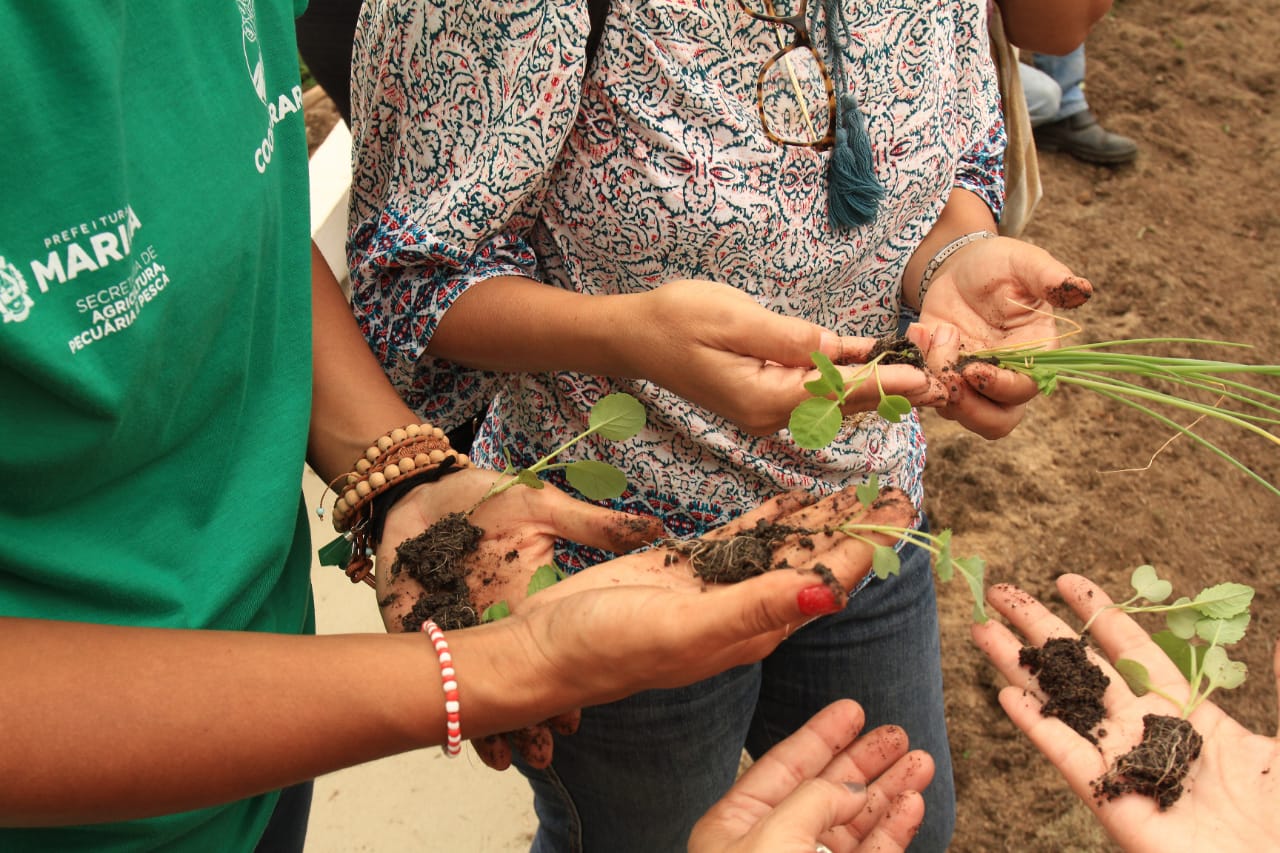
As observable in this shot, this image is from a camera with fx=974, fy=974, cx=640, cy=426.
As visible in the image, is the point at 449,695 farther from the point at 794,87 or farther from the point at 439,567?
the point at 794,87

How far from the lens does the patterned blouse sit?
50.6 inches

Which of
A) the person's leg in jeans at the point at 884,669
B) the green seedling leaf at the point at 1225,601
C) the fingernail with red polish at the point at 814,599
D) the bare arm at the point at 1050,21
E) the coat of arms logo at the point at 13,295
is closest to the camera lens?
the coat of arms logo at the point at 13,295

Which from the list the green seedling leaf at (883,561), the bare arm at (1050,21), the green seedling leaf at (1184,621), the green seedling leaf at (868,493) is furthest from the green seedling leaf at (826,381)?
the bare arm at (1050,21)

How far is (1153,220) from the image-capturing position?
4.18 metres

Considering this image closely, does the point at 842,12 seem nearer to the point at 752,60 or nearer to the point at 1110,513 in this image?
the point at 752,60

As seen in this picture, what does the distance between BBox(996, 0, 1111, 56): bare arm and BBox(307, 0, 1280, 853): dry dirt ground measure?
1580 millimetres

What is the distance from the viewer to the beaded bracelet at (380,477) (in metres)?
1.33

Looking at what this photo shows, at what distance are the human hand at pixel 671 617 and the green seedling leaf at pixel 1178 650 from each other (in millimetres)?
596

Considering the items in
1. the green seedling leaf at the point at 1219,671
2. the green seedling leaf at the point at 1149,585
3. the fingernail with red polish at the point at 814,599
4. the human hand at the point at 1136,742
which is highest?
the fingernail with red polish at the point at 814,599

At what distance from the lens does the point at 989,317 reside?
1.60 meters

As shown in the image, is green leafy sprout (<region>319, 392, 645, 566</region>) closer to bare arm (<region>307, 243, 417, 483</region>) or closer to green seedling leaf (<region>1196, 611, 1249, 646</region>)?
bare arm (<region>307, 243, 417, 483</region>)

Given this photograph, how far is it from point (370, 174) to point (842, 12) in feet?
2.40

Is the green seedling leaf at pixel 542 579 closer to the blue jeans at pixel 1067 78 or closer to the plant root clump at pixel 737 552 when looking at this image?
the plant root clump at pixel 737 552

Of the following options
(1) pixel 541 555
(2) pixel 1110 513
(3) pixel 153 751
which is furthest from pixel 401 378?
(2) pixel 1110 513
